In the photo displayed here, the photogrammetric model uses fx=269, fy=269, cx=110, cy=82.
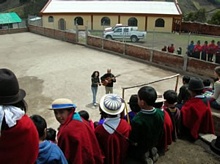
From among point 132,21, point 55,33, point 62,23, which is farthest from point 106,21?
point 55,33

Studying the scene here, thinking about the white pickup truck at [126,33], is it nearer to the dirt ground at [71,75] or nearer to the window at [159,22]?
the dirt ground at [71,75]

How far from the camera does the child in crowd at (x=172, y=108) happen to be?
4.80 metres

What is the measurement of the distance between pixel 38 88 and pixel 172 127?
32.9 feet

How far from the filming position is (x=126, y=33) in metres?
26.6

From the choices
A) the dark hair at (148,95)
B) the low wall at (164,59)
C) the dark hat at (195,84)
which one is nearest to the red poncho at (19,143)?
the dark hair at (148,95)

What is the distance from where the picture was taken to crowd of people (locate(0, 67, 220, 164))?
2391mm

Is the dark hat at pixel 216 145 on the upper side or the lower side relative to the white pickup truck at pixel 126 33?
lower

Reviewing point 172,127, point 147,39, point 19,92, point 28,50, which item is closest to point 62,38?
point 28,50

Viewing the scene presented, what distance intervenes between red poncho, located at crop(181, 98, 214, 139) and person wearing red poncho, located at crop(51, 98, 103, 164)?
2386 mm

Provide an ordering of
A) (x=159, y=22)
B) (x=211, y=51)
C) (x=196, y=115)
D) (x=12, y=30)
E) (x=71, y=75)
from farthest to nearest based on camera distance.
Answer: (x=159, y=22)
(x=12, y=30)
(x=211, y=51)
(x=71, y=75)
(x=196, y=115)

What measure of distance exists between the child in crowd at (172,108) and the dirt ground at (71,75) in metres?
0.32

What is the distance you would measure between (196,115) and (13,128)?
3702 mm

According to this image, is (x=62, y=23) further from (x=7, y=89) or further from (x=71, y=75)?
(x=7, y=89)

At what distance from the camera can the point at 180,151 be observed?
15.8 feet
